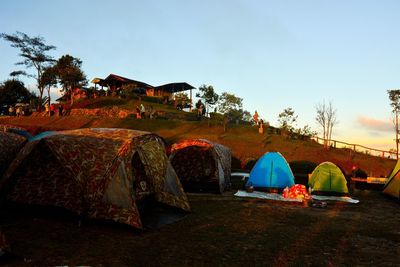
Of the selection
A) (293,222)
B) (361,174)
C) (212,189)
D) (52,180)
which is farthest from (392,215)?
(361,174)

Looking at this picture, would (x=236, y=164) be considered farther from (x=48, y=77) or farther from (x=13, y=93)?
(x=13, y=93)

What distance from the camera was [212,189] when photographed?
1477 cm

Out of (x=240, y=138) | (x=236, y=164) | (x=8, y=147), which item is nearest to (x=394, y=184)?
(x=236, y=164)

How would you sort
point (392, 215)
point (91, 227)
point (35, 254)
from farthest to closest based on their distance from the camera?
point (392, 215), point (91, 227), point (35, 254)

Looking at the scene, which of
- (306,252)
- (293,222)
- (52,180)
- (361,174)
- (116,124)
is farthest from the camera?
(116,124)

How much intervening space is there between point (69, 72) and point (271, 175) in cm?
4847

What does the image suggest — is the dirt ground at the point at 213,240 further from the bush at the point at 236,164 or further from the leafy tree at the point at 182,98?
the leafy tree at the point at 182,98

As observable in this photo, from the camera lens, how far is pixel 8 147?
974 cm

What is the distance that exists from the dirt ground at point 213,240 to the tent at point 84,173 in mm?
367

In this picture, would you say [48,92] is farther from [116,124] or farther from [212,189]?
[212,189]

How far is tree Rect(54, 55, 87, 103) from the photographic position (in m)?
55.8

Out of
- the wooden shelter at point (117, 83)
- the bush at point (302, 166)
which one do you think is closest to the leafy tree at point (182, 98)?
the wooden shelter at point (117, 83)

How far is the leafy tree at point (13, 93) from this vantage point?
214ft

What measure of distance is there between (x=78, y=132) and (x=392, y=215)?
9.93 meters
